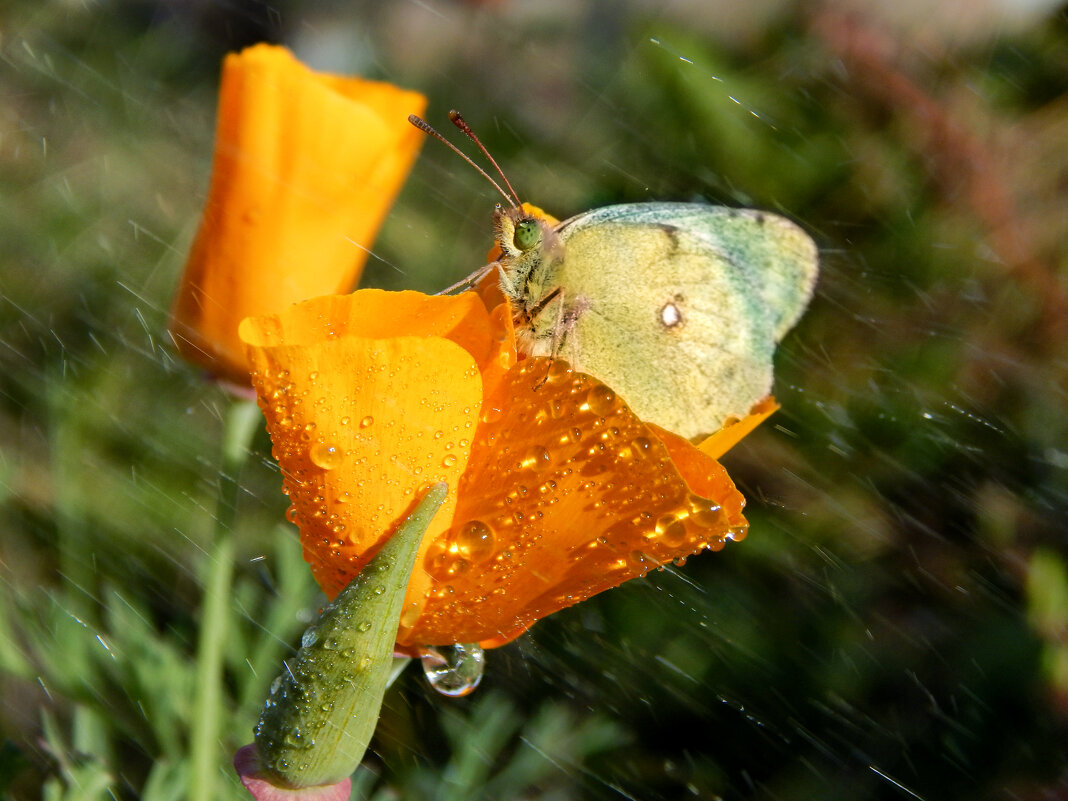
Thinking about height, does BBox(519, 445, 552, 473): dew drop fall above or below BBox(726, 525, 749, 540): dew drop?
above

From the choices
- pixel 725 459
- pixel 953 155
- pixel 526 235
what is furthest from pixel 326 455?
pixel 953 155

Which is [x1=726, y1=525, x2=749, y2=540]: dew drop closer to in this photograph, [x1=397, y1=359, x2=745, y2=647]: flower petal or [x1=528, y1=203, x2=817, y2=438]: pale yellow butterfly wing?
[x1=397, y1=359, x2=745, y2=647]: flower petal

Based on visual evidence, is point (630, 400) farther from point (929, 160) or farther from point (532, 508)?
point (929, 160)

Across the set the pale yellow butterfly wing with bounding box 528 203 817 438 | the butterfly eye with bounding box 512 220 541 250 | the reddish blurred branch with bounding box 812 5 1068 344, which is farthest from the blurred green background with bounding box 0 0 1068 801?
the butterfly eye with bounding box 512 220 541 250

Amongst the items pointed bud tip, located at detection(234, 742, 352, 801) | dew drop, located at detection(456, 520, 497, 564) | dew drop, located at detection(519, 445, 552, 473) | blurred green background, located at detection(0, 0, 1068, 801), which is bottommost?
blurred green background, located at detection(0, 0, 1068, 801)

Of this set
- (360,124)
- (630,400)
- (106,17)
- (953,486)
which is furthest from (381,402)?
(106,17)

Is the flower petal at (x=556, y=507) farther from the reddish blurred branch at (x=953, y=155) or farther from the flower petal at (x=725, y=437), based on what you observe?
the reddish blurred branch at (x=953, y=155)

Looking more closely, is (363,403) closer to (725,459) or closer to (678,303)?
(678,303)
